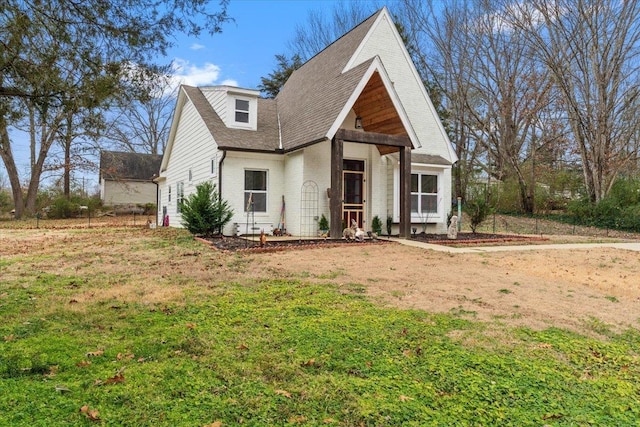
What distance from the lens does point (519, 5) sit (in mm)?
22219

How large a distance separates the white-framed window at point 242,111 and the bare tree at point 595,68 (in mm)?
16538

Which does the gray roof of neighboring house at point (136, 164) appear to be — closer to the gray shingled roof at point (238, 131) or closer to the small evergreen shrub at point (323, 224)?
the gray shingled roof at point (238, 131)

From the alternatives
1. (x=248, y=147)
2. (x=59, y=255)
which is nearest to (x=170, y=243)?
(x=59, y=255)

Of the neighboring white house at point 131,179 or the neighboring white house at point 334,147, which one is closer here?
the neighboring white house at point 334,147

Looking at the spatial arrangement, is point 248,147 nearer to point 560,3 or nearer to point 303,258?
point 303,258

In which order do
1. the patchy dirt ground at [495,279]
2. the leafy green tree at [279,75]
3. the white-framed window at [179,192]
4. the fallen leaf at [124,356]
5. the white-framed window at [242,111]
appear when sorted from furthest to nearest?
the leafy green tree at [279,75], the white-framed window at [179,192], the white-framed window at [242,111], the patchy dirt ground at [495,279], the fallen leaf at [124,356]

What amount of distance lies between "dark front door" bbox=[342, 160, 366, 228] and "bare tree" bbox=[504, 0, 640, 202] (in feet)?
45.6

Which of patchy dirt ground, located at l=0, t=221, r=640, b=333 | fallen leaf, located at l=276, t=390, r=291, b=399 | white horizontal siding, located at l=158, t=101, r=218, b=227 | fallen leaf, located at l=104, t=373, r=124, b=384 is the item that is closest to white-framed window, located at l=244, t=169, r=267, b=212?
white horizontal siding, located at l=158, t=101, r=218, b=227

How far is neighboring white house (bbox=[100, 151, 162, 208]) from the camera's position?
38062 mm

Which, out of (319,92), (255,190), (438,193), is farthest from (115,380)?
(438,193)

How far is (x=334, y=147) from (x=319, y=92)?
4.01 m

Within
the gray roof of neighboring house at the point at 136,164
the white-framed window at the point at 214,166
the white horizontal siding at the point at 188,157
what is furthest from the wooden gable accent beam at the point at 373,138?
the gray roof of neighboring house at the point at 136,164

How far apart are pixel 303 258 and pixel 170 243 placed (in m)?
4.88

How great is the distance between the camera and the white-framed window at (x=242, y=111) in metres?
15.3
